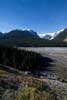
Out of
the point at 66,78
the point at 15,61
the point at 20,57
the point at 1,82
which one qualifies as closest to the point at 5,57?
the point at 15,61

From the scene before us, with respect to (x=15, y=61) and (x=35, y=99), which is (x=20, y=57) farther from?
(x=35, y=99)

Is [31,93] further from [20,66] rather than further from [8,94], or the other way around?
[20,66]

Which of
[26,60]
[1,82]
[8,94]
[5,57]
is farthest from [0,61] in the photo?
[8,94]

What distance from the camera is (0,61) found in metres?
47.1

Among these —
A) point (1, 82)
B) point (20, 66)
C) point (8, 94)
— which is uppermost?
point (8, 94)

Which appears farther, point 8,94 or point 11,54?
point 11,54

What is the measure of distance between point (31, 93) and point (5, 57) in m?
45.7

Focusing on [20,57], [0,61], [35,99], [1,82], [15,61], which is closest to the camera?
[35,99]

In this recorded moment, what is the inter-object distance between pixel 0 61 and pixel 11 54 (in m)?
6.61

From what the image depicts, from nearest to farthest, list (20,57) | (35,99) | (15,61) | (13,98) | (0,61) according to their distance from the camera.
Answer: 1. (35,99)
2. (13,98)
3. (0,61)
4. (15,61)
5. (20,57)

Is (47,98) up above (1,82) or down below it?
above

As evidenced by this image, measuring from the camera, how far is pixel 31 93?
4793 mm

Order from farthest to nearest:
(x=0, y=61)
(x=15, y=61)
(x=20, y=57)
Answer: (x=20, y=57) → (x=15, y=61) → (x=0, y=61)

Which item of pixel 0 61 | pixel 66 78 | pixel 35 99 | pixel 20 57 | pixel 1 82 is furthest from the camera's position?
pixel 20 57
